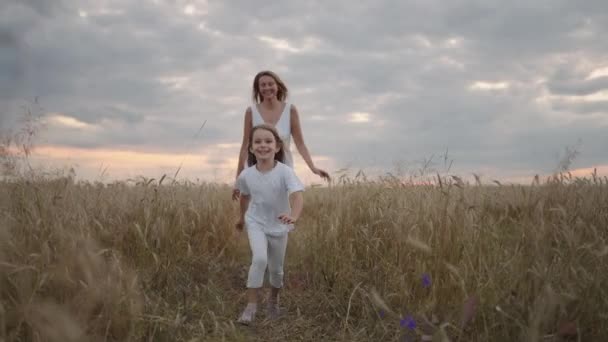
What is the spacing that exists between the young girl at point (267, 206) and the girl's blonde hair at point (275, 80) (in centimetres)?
129

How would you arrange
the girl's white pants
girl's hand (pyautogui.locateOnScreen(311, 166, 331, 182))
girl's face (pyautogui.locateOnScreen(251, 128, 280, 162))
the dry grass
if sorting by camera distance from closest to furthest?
the dry grass < the girl's white pants < girl's face (pyautogui.locateOnScreen(251, 128, 280, 162)) < girl's hand (pyautogui.locateOnScreen(311, 166, 331, 182))

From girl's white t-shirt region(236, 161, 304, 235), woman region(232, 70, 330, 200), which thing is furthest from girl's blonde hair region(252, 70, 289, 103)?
girl's white t-shirt region(236, 161, 304, 235)

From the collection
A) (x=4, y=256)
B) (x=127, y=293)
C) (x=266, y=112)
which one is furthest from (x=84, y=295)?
(x=266, y=112)

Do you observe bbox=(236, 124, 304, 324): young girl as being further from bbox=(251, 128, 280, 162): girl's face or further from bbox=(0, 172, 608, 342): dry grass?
bbox=(0, 172, 608, 342): dry grass

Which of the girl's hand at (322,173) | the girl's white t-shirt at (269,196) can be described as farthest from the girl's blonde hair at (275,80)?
the girl's white t-shirt at (269,196)

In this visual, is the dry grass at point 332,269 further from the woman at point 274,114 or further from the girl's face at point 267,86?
the girl's face at point 267,86

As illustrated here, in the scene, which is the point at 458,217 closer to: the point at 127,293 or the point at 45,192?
→ the point at 127,293

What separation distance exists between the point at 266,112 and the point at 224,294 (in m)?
1.75

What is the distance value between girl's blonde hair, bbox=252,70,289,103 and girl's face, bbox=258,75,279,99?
0.05m

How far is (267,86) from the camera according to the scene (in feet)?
15.0

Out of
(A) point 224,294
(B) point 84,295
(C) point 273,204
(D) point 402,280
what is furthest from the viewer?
(A) point 224,294

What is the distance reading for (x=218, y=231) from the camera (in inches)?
192

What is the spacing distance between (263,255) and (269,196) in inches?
16.9

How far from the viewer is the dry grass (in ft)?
7.70
